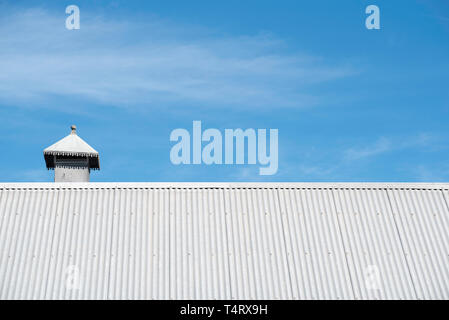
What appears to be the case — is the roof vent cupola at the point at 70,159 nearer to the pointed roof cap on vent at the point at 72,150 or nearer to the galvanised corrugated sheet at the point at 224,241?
the pointed roof cap on vent at the point at 72,150

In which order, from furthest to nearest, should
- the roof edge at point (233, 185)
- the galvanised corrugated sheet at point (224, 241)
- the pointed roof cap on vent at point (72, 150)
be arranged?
the pointed roof cap on vent at point (72, 150) < the roof edge at point (233, 185) < the galvanised corrugated sheet at point (224, 241)

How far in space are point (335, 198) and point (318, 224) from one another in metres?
1.71

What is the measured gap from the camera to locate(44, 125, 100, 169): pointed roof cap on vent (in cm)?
3009

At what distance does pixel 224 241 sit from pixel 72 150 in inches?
464

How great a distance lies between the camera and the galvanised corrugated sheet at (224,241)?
1995 cm

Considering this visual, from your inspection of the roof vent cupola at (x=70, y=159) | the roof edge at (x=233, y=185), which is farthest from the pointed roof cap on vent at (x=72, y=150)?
the roof edge at (x=233, y=185)

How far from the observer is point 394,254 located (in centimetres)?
2145

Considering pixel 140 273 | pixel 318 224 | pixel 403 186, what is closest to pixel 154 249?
pixel 140 273

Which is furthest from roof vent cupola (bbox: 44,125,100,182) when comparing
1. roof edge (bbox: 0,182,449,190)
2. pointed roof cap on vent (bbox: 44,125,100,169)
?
roof edge (bbox: 0,182,449,190)

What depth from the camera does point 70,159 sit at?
99.8 ft

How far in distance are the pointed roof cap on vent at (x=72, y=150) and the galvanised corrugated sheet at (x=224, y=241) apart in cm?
654

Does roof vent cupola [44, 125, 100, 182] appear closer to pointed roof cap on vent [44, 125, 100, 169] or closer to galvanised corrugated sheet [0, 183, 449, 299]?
pointed roof cap on vent [44, 125, 100, 169]

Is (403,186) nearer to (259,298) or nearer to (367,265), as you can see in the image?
(367,265)

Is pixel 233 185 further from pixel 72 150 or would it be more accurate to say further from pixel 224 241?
pixel 72 150
